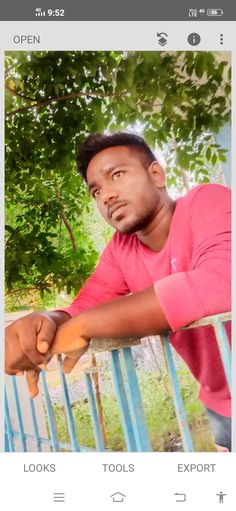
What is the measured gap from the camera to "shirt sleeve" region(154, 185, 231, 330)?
21.3 inches

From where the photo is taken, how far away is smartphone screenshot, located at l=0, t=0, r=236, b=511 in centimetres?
56

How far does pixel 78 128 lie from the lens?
612 millimetres

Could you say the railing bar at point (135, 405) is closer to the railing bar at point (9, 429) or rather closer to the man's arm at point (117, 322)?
the man's arm at point (117, 322)

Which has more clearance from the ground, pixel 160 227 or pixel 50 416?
pixel 160 227

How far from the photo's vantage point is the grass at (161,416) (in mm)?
568

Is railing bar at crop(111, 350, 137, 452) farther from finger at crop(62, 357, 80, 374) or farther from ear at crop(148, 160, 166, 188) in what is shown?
ear at crop(148, 160, 166, 188)

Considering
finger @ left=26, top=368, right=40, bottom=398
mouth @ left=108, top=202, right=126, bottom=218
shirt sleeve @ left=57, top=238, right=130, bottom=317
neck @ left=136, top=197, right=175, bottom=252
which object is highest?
mouth @ left=108, top=202, right=126, bottom=218

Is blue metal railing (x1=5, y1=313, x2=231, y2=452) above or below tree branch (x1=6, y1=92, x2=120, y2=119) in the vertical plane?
below

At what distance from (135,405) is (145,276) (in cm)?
13

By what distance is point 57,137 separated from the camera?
63cm
